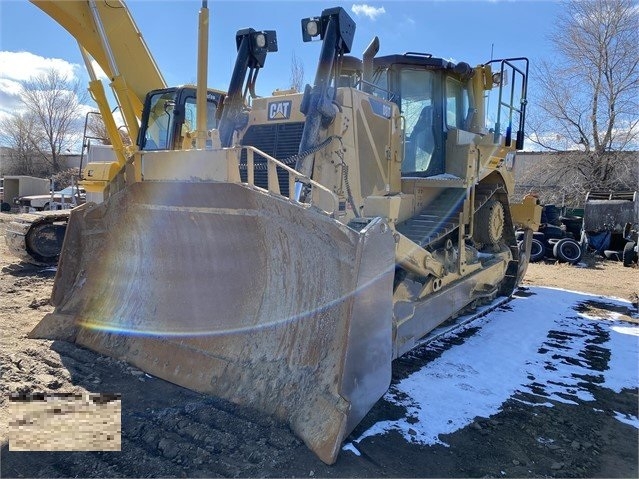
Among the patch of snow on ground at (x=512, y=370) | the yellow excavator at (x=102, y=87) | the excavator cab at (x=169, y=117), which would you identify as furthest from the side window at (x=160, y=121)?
the patch of snow on ground at (x=512, y=370)

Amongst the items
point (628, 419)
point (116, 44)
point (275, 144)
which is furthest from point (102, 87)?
point (628, 419)

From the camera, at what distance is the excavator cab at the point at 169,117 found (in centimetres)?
778

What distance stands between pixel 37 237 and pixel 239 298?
22.4 feet

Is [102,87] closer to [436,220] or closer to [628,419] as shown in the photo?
[436,220]

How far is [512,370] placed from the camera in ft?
15.2

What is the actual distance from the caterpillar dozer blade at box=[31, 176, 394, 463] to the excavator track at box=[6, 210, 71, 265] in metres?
5.04

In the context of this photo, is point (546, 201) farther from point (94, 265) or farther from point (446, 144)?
point (94, 265)

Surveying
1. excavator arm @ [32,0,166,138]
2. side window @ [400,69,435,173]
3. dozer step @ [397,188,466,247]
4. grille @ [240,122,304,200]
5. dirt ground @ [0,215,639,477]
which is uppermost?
excavator arm @ [32,0,166,138]

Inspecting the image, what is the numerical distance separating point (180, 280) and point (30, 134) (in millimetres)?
43470

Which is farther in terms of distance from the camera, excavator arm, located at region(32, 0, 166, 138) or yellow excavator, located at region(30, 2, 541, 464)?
excavator arm, located at region(32, 0, 166, 138)

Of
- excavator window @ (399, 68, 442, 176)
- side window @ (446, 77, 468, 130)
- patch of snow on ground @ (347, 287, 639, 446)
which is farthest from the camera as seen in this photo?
side window @ (446, 77, 468, 130)

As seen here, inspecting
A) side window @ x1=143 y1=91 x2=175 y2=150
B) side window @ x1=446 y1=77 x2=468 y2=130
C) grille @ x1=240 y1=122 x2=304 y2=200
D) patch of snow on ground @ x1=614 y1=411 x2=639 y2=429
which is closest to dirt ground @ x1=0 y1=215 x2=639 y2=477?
patch of snow on ground @ x1=614 y1=411 x2=639 y2=429

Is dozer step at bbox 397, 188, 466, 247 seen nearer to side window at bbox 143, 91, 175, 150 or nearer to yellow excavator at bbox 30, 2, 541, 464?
yellow excavator at bbox 30, 2, 541, 464

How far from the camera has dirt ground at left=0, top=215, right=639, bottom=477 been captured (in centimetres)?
277
